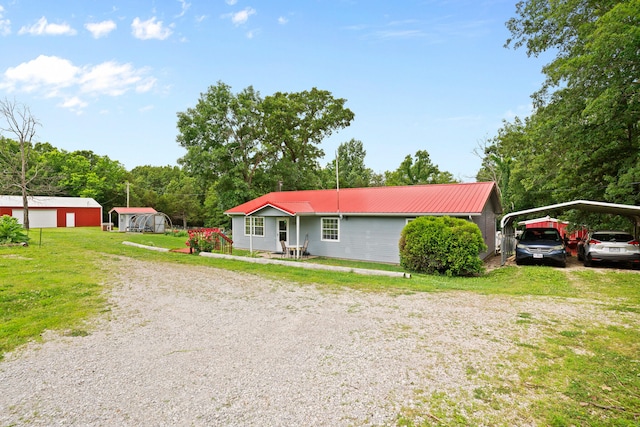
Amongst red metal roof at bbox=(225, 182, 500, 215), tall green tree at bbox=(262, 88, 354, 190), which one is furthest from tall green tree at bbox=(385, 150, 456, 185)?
red metal roof at bbox=(225, 182, 500, 215)

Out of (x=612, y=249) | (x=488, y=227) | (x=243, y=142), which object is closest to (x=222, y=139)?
(x=243, y=142)

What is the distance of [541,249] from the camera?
11.9 meters

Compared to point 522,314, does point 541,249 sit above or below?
above

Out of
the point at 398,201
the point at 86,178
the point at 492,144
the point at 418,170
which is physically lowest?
the point at 398,201

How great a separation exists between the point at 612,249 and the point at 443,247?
19.0 feet

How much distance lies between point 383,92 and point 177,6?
1184 centimetres

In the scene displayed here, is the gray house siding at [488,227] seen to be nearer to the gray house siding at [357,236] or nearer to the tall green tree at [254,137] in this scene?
the gray house siding at [357,236]

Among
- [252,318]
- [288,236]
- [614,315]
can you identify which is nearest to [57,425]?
[252,318]

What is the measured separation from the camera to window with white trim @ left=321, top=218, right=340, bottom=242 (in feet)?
54.9

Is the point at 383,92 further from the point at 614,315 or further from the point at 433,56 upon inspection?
the point at 614,315

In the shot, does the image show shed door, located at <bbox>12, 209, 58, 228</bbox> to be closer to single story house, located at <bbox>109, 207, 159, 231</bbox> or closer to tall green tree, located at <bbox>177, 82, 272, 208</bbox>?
single story house, located at <bbox>109, 207, 159, 231</bbox>

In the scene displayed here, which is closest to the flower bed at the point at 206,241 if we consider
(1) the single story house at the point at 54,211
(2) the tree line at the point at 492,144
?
(2) the tree line at the point at 492,144

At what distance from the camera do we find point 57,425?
2.97 m

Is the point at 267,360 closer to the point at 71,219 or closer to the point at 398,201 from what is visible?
the point at 398,201
